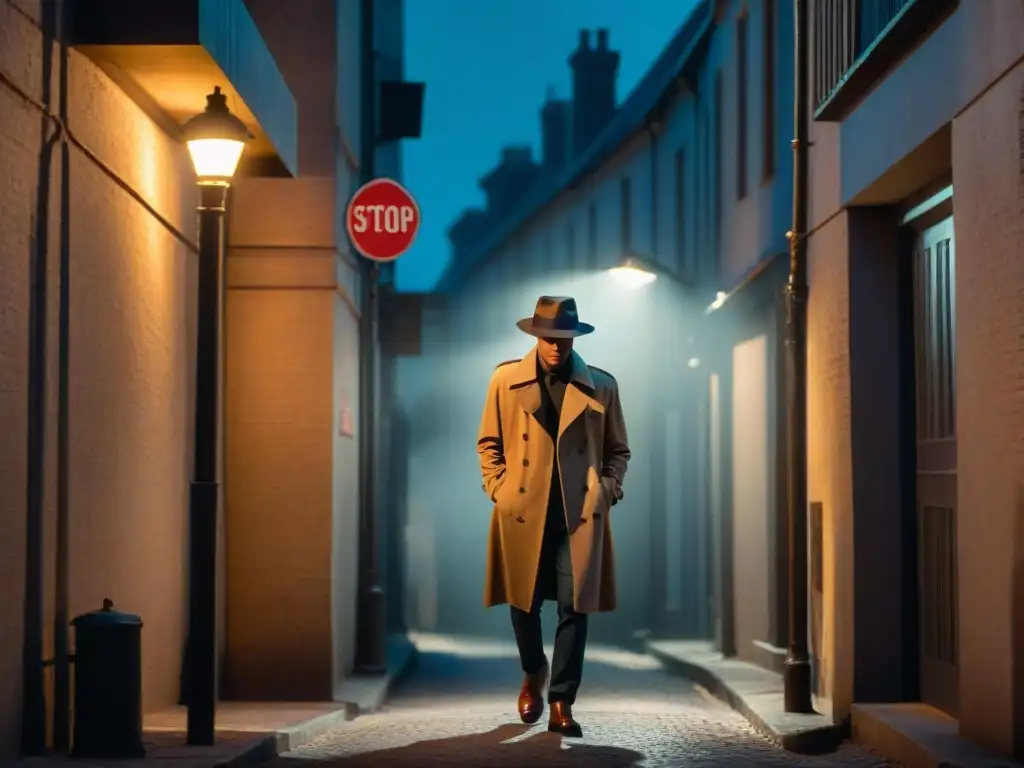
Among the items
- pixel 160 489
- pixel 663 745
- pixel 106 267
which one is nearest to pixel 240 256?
pixel 160 489

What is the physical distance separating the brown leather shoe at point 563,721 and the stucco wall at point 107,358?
7.56ft

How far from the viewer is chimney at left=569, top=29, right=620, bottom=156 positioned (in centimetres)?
3642

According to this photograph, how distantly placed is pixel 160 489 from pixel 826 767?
161 inches

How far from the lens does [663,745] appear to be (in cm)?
955

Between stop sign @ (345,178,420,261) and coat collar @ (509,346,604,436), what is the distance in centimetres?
416

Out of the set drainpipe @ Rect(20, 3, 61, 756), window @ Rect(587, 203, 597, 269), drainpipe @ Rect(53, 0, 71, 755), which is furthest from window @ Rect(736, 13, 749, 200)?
window @ Rect(587, 203, 597, 269)

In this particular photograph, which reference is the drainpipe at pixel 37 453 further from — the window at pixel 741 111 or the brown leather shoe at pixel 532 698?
the window at pixel 741 111

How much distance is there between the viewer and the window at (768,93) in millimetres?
15203

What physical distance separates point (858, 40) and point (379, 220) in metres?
4.39

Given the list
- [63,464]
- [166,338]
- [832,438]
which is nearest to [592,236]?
[832,438]

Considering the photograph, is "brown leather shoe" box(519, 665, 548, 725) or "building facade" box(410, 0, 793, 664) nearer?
"brown leather shoe" box(519, 665, 548, 725)

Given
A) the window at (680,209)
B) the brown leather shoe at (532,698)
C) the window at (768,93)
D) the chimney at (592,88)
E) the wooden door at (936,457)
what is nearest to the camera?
the brown leather shoe at (532,698)

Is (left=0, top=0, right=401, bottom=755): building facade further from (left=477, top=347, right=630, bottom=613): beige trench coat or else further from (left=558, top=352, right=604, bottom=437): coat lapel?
(left=558, top=352, right=604, bottom=437): coat lapel

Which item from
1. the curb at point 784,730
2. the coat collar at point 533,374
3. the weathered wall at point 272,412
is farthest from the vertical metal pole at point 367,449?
the coat collar at point 533,374
